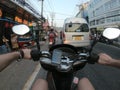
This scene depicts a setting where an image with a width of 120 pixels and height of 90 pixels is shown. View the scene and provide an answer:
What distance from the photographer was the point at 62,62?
3180mm

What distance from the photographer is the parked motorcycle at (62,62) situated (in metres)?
3.17

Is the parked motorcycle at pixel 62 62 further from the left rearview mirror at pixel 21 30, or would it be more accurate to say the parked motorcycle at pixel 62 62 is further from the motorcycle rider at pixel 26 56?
the left rearview mirror at pixel 21 30

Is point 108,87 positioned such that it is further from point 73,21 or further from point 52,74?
point 73,21

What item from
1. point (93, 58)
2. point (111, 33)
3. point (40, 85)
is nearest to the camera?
point (40, 85)

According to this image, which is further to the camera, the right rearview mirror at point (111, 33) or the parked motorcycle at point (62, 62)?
the right rearview mirror at point (111, 33)

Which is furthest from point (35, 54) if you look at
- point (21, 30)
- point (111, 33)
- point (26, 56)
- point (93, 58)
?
point (111, 33)

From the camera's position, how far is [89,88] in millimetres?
3072

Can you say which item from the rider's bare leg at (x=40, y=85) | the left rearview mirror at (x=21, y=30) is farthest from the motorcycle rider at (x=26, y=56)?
the left rearview mirror at (x=21, y=30)

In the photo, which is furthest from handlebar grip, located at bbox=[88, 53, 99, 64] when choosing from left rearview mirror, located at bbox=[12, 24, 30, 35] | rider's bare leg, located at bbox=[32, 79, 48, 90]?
left rearview mirror, located at bbox=[12, 24, 30, 35]

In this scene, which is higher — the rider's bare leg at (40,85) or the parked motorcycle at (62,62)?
the parked motorcycle at (62,62)

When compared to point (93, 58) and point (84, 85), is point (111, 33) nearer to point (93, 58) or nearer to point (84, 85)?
point (93, 58)

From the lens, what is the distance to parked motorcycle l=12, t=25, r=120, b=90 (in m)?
3.17

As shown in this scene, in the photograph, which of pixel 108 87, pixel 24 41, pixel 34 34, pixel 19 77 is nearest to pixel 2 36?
pixel 24 41

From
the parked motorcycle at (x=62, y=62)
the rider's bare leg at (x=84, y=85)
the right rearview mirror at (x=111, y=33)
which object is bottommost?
the rider's bare leg at (x=84, y=85)
